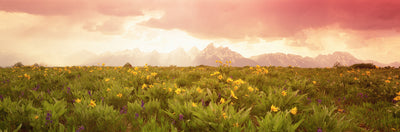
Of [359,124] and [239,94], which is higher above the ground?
[239,94]

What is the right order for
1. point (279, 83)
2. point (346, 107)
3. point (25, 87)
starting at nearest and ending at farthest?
point (346, 107), point (25, 87), point (279, 83)

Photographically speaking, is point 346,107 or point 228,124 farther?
point 346,107

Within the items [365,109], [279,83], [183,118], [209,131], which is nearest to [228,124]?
[209,131]

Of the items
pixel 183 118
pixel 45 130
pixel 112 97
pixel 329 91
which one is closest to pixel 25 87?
pixel 112 97

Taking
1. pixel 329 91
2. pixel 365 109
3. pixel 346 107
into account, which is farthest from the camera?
pixel 329 91

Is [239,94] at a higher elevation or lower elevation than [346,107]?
higher

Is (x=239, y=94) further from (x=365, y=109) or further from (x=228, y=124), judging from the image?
(x=365, y=109)

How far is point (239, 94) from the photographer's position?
13.7 feet

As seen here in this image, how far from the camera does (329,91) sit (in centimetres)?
546

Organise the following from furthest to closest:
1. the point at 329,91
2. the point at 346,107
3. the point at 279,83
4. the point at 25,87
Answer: the point at 279,83 → the point at 329,91 → the point at 25,87 → the point at 346,107

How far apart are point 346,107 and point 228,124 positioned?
3.18m

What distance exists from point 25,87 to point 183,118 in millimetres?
4658

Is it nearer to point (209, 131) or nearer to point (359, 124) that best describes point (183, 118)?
point (209, 131)

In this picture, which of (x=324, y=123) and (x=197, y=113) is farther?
(x=197, y=113)
